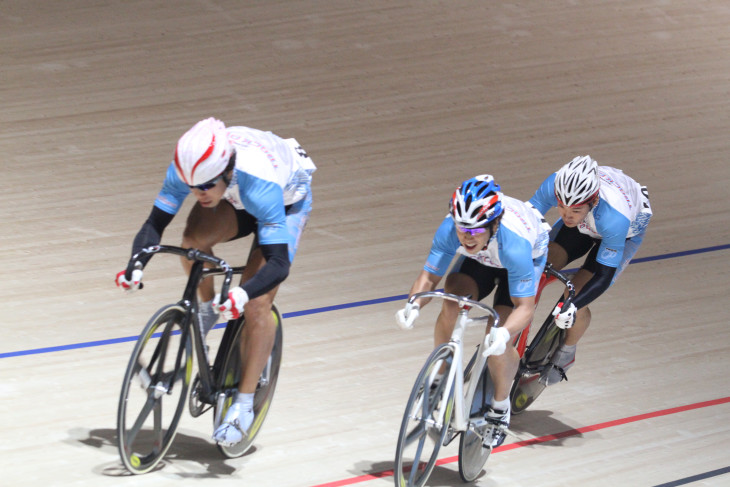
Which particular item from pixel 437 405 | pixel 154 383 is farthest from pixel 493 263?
pixel 154 383

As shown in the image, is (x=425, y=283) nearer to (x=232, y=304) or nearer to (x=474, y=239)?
(x=474, y=239)

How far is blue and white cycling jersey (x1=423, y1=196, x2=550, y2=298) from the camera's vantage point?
3336 millimetres

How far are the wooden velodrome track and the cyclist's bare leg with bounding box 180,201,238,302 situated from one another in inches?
29.1

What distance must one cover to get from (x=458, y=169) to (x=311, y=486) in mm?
3718

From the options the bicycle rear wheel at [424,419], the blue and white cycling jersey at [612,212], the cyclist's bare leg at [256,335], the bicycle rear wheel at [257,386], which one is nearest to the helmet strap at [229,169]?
the cyclist's bare leg at [256,335]

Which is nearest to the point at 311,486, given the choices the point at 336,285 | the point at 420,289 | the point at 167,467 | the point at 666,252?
the point at 167,467

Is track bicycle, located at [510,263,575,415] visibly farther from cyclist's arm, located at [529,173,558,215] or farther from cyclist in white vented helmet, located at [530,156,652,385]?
cyclist's arm, located at [529,173,558,215]

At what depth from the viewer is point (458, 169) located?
685 centimetres

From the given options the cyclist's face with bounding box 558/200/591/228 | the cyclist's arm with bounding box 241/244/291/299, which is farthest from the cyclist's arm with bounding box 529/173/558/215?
the cyclist's arm with bounding box 241/244/291/299

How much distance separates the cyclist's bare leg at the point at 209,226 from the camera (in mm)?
3396

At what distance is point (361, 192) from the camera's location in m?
6.40

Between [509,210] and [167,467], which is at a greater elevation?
[509,210]

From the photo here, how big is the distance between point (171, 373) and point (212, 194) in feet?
1.92

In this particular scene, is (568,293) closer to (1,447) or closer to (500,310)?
(500,310)
